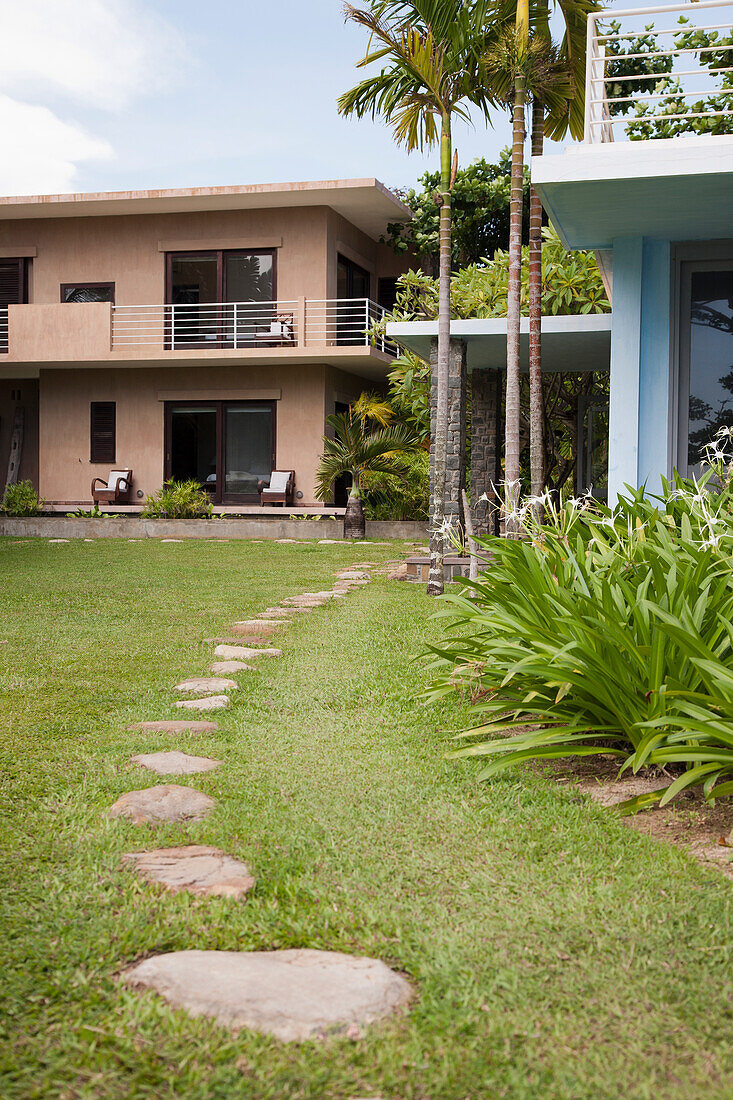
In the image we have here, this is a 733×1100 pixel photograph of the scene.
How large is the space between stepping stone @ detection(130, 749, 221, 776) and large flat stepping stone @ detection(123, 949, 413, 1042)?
4.34ft

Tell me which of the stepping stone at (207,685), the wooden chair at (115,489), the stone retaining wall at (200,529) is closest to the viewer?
the stepping stone at (207,685)

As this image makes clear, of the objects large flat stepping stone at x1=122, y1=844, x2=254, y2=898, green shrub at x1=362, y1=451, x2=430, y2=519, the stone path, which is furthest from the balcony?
the stone path

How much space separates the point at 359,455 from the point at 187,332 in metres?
5.41

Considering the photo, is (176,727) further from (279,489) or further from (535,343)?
(279,489)

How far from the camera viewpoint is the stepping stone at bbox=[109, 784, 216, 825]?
2.99 m

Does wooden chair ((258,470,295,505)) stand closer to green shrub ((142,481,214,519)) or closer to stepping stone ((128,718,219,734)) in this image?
green shrub ((142,481,214,519))

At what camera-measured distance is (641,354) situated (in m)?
6.87

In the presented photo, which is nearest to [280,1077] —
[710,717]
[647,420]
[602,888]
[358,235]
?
[602,888]

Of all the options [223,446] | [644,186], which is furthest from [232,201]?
[644,186]

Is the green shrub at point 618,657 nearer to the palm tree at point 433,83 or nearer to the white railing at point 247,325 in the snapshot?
the palm tree at point 433,83

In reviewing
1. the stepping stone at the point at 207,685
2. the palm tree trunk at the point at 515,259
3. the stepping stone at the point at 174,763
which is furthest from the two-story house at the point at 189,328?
the stepping stone at the point at 174,763

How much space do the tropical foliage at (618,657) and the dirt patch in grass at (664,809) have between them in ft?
0.20

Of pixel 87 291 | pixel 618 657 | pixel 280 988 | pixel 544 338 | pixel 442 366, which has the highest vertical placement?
pixel 87 291

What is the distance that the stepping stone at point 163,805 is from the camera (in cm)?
299
